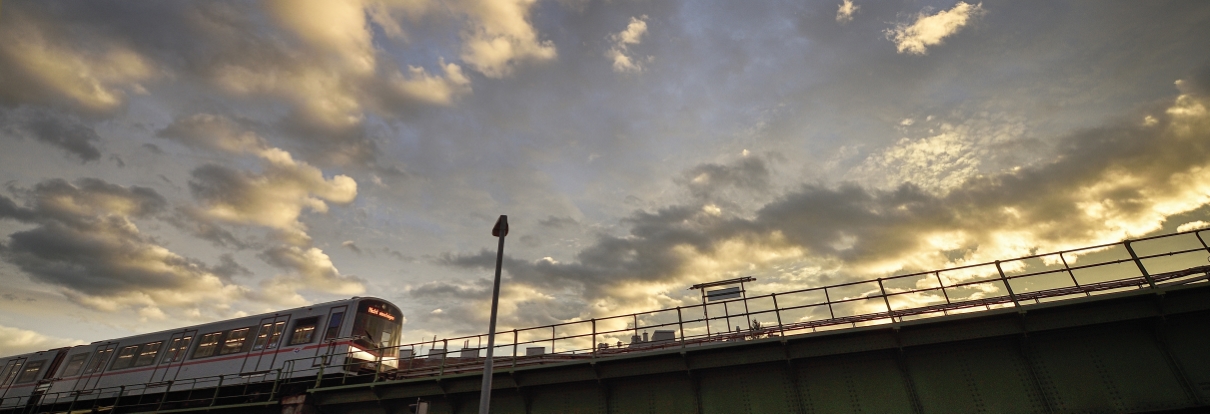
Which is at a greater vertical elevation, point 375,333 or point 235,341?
point 235,341

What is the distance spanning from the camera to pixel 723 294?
16.7 metres

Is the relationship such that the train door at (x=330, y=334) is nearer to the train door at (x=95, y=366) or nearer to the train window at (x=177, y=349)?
the train window at (x=177, y=349)

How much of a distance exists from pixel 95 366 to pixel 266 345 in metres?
13.3

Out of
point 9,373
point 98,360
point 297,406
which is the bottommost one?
point 297,406

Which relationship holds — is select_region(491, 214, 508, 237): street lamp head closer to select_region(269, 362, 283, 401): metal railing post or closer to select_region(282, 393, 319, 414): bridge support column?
select_region(282, 393, 319, 414): bridge support column


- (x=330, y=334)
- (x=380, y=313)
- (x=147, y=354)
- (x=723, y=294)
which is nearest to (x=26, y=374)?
(x=147, y=354)

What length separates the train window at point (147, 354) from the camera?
23.2m

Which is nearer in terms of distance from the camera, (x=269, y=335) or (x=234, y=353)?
(x=269, y=335)

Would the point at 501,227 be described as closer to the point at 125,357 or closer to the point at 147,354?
the point at 147,354

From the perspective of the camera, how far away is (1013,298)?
460 inches

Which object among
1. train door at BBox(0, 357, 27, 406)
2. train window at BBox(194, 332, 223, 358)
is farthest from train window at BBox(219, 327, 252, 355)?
train door at BBox(0, 357, 27, 406)

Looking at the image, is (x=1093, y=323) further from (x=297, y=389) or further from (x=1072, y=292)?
(x=297, y=389)

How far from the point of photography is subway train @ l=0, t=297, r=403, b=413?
19250mm

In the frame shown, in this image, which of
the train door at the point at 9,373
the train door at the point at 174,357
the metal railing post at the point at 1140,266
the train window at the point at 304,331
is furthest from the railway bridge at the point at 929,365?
the train door at the point at 9,373
